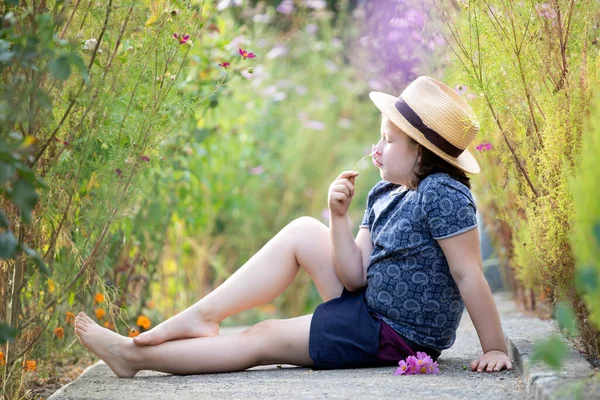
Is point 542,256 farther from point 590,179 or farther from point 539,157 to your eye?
point 590,179

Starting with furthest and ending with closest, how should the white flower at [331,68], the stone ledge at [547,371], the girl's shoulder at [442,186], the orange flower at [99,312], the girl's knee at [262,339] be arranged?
the white flower at [331,68]
the orange flower at [99,312]
the girl's knee at [262,339]
the girl's shoulder at [442,186]
the stone ledge at [547,371]

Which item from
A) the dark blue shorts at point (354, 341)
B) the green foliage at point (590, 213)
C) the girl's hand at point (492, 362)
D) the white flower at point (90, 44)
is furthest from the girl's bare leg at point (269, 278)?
the green foliage at point (590, 213)

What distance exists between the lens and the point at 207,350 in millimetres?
2295

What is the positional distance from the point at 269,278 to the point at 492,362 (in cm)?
70

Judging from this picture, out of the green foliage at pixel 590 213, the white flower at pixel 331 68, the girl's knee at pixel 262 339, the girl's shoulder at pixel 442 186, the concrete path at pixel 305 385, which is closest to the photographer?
the green foliage at pixel 590 213

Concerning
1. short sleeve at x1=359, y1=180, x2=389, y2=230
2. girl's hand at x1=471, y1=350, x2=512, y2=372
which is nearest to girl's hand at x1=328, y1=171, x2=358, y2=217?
short sleeve at x1=359, y1=180, x2=389, y2=230

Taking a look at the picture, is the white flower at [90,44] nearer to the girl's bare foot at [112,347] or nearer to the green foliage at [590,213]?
the girl's bare foot at [112,347]

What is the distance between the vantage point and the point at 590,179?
56.0 inches

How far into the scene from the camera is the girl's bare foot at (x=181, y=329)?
228cm

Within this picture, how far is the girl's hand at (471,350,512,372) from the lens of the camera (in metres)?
2.13

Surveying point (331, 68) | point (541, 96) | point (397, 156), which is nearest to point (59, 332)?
point (397, 156)

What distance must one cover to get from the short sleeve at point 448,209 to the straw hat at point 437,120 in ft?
0.34

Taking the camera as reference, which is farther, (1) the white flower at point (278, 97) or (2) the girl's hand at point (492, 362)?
(1) the white flower at point (278, 97)

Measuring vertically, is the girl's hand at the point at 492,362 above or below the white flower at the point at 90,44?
Result: below
